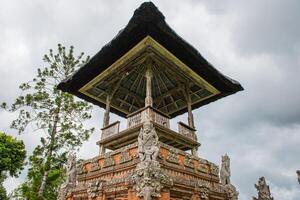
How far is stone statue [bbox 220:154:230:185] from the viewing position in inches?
449

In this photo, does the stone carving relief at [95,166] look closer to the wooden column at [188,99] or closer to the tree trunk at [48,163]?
the wooden column at [188,99]

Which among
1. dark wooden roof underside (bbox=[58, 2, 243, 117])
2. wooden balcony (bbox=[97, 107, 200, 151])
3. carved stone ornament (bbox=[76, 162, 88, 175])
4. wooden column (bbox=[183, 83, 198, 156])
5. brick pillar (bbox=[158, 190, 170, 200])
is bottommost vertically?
brick pillar (bbox=[158, 190, 170, 200])

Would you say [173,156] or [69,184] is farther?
[69,184]

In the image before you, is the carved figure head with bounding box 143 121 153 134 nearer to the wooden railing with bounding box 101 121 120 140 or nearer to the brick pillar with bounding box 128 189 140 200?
the brick pillar with bounding box 128 189 140 200

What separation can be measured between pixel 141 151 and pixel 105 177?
2.71 m

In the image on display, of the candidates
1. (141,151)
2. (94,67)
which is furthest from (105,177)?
(94,67)

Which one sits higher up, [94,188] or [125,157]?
[125,157]

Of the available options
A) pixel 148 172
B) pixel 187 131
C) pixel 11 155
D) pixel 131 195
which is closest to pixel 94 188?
pixel 131 195

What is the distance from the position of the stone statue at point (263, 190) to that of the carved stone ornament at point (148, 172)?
6632 mm

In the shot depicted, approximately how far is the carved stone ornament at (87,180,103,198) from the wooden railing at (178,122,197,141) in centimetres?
418

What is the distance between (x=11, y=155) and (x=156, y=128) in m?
19.6

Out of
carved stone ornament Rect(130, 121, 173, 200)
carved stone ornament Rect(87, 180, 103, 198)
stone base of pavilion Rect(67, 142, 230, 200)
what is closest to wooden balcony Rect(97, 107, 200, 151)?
stone base of pavilion Rect(67, 142, 230, 200)

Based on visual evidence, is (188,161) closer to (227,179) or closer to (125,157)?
(125,157)

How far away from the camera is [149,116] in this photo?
9555mm
